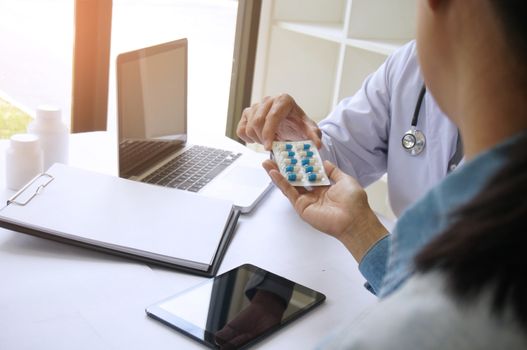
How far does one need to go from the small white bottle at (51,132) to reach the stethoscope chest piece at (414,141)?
2.12ft

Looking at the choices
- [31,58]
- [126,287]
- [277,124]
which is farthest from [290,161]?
[31,58]

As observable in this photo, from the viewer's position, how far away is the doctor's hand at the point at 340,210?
2.83ft

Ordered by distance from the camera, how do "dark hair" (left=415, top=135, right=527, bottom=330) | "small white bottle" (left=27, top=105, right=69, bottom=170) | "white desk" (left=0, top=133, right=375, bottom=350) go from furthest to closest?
"small white bottle" (left=27, top=105, right=69, bottom=170)
"white desk" (left=0, top=133, right=375, bottom=350)
"dark hair" (left=415, top=135, right=527, bottom=330)

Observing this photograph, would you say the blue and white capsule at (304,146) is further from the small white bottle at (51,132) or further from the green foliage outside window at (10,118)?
A: the green foliage outside window at (10,118)

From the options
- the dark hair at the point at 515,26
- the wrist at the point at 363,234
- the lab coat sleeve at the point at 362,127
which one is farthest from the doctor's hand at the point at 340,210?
the dark hair at the point at 515,26

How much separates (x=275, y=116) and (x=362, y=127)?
0.22 metres

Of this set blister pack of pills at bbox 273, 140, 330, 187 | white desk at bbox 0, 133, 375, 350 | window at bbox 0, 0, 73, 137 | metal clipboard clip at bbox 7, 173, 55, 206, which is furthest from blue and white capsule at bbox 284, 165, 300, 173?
window at bbox 0, 0, 73, 137

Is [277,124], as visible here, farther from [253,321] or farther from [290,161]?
[253,321]

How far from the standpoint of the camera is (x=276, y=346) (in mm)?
736

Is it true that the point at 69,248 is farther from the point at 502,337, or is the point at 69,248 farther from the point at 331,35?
the point at 331,35

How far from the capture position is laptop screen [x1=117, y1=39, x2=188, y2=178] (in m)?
1.06

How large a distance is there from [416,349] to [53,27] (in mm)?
1771

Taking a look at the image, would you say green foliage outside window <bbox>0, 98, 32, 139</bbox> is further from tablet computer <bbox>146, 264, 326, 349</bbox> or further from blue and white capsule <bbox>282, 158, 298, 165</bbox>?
tablet computer <bbox>146, 264, 326, 349</bbox>

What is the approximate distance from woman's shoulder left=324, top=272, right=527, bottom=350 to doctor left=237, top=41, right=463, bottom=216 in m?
0.75
